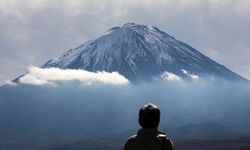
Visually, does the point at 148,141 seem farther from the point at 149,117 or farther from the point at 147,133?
the point at 149,117

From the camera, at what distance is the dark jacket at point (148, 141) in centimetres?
653

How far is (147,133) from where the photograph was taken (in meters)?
6.81

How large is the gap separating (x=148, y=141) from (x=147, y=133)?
5.0 inches

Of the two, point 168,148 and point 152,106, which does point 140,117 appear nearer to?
point 152,106

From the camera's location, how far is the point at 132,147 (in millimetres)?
6840

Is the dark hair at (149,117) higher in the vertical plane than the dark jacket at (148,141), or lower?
higher

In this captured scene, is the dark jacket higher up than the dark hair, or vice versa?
the dark hair

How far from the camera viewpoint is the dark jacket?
6.53 metres

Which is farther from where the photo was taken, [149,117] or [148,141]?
[149,117]

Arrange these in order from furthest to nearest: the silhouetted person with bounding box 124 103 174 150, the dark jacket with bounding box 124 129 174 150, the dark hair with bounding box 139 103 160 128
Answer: the dark hair with bounding box 139 103 160 128
the silhouetted person with bounding box 124 103 174 150
the dark jacket with bounding box 124 129 174 150

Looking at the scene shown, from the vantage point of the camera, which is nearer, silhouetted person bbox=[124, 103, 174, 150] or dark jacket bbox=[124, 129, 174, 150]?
dark jacket bbox=[124, 129, 174, 150]

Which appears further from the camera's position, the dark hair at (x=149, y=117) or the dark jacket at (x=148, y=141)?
the dark hair at (x=149, y=117)

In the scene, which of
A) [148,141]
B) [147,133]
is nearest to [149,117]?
[147,133]

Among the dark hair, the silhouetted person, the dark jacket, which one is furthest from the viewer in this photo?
the dark hair
